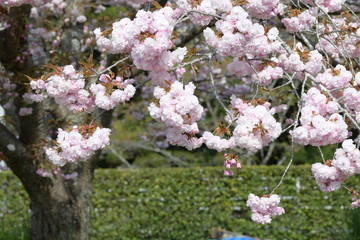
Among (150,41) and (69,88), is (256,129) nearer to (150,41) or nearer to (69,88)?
(150,41)

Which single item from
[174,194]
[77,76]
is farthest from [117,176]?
[77,76]

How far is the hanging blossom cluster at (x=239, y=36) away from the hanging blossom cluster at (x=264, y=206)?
0.66 meters

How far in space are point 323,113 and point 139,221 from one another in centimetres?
612

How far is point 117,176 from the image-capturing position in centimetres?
→ 892

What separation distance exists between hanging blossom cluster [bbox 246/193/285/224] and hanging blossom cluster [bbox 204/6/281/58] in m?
0.66

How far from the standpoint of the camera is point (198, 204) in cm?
855

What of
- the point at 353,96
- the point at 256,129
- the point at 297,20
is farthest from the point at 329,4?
the point at 256,129

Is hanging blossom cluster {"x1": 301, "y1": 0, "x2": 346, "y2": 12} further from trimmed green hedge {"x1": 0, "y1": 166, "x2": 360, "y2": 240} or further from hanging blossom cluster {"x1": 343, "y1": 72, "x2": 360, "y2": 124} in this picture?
trimmed green hedge {"x1": 0, "y1": 166, "x2": 360, "y2": 240}

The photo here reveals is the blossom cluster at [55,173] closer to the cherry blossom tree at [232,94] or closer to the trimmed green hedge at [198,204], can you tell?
the cherry blossom tree at [232,94]

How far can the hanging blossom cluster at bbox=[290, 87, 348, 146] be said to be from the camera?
2475 millimetres

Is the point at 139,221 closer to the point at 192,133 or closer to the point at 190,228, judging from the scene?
the point at 190,228

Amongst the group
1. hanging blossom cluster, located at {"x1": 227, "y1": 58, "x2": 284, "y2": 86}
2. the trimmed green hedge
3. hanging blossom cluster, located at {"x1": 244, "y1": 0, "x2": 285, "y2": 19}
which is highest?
hanging blossom cluster, located at {"x1": 244, "y1": 0, "x2": 285, "y2": 19}

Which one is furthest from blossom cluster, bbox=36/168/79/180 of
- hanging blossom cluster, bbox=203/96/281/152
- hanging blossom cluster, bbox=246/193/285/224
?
hanging blossom cluster, bbox=203/96/281/152

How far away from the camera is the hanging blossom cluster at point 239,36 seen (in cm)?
249
